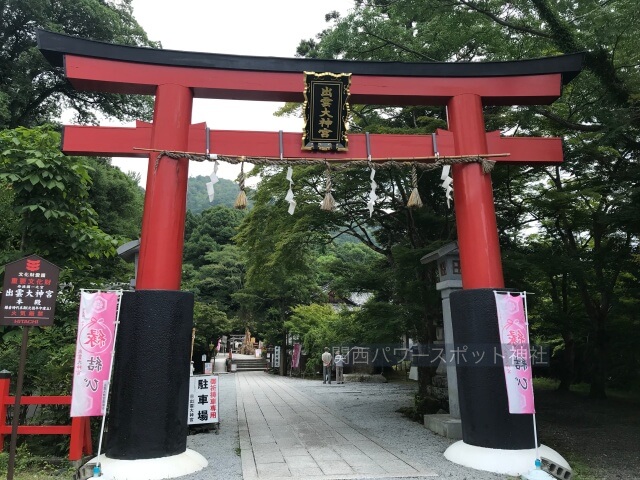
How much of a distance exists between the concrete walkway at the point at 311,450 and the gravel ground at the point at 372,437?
0.57 feet

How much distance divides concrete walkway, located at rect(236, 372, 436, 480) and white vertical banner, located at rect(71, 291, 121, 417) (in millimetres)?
2099

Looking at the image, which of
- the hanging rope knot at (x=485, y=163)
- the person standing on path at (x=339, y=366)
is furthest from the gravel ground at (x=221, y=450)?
the person standing on path at (x=339, y=366)

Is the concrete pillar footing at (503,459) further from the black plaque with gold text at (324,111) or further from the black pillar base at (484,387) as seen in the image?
the black plaque with gold text at (324,111)

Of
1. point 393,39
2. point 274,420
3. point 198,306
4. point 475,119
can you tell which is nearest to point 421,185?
point 393,39

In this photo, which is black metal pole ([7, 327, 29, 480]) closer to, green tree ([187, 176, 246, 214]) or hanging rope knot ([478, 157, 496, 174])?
hanging rope knot ([478, 157, 496, 174])

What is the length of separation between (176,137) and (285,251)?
5935 mm

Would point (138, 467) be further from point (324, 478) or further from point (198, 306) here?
Result: point (198, 306)

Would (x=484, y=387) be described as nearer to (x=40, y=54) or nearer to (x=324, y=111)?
(x=324, y=111)

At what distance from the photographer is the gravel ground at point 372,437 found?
579cm

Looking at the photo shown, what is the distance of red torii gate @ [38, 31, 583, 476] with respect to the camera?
21.3ft

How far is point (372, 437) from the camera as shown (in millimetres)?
7945

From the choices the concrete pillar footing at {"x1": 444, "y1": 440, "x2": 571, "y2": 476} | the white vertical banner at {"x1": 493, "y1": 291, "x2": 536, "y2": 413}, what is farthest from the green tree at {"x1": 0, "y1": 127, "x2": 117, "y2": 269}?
the concrete pillar footing at {"x1": 444, "y1": 440, "x2": 571, "y2": 476}

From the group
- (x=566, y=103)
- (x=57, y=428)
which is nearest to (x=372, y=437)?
(x=57, y=428)

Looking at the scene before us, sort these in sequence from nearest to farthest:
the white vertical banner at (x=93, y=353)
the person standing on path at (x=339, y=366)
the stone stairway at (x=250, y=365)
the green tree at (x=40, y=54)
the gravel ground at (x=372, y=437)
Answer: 1. the white vertical banner at (x=93, y=353)
2. the gravel ground at (x=372, y=437)
3. the green tree at (x=40, y=54)
4. the person standing on path at (x=339, y=366)
5. the stone stairway at (x=250, y=365)
